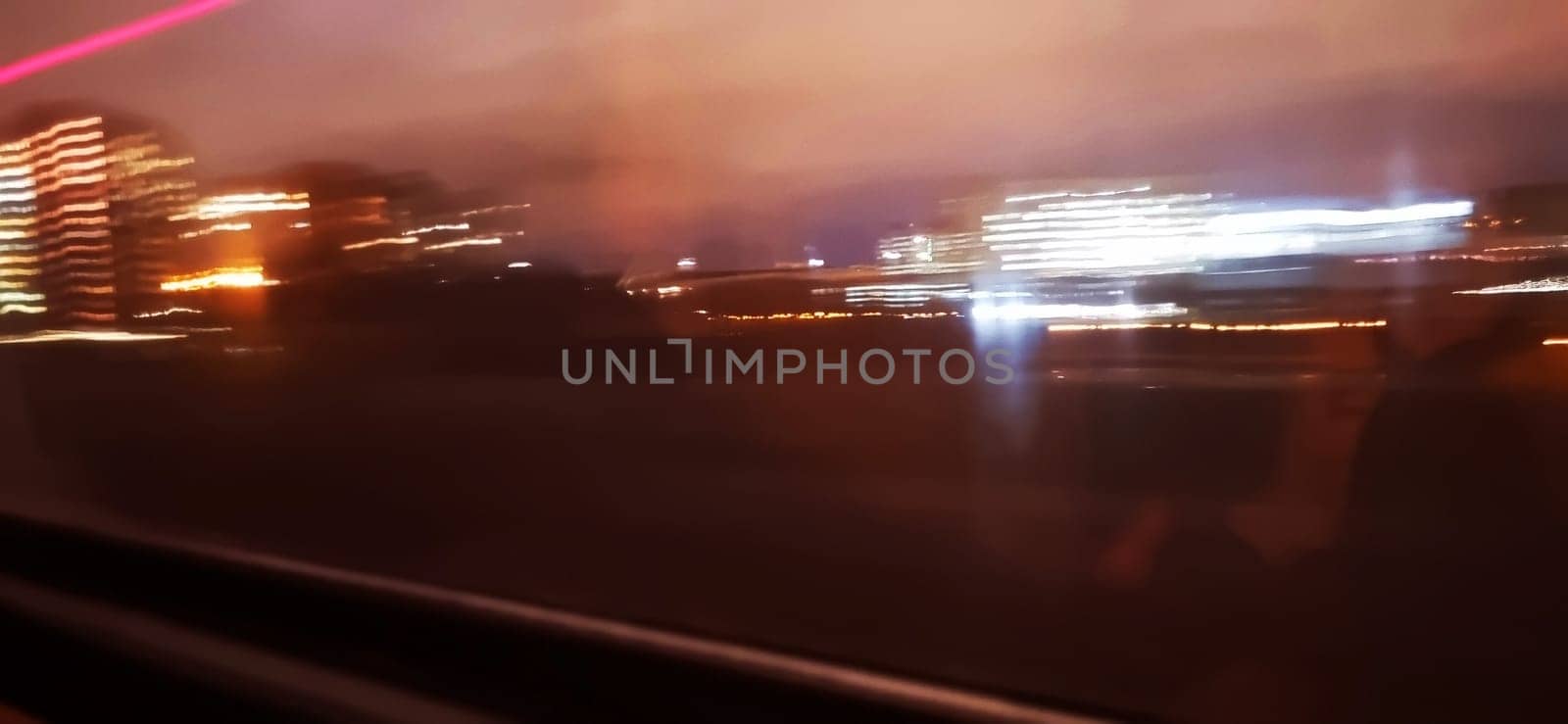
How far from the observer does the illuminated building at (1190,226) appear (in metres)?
3.63

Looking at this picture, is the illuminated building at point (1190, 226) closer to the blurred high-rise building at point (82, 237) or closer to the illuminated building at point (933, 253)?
the illuminated building at point (933, 253)

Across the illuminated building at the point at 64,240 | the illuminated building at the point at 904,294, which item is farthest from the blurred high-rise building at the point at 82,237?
the illuminated building at the point at 904,294

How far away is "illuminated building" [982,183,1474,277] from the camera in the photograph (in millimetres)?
3635

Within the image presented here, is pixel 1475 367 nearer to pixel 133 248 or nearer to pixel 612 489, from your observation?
pixel 612 489

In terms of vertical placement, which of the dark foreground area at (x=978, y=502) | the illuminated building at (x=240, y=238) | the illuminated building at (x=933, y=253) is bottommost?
the dark foreground area at (x=978, y=502)

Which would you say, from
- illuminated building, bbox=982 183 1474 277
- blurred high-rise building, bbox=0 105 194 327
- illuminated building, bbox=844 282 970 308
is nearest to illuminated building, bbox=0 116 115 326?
blurred high-rise building, bbox=0 105 194 327

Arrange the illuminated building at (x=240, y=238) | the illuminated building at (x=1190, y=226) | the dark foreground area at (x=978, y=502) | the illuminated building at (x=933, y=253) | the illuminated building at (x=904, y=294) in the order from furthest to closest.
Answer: the illuminated building at (x=240, y=238) < the illuminated building at (x=904, y=294) < the illuminated building at (x=933, y=253) < the illuminated building at (x=1190, y=226) < the dark foreground area at (x=978, y=502)

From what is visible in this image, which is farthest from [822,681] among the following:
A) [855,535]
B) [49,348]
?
[49,348]

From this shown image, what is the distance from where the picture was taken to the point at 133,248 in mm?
5863

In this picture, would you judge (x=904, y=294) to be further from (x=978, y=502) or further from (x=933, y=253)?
(x=978, y=502)

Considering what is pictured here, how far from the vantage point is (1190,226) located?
Result: 370 cm

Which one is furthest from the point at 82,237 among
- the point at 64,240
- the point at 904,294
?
the point at 904,294

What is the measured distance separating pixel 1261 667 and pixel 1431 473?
1.81 m

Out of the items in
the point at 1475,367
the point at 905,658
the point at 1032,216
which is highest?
the point at 1032,216
